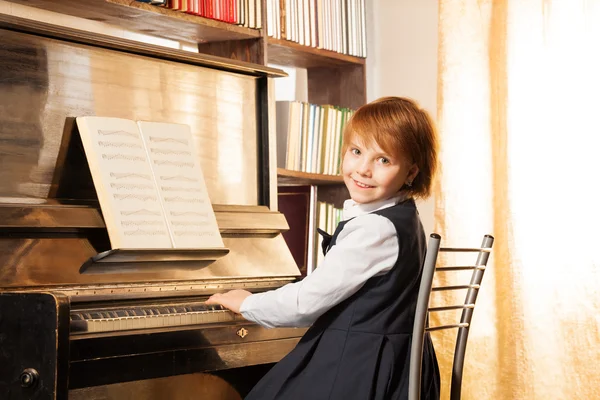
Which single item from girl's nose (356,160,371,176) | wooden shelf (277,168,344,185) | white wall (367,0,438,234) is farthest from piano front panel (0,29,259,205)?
white wall (367,0,438,234)

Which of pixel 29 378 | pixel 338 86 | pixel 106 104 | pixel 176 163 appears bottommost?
pixel 29 378

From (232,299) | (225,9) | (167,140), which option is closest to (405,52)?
(225,9)

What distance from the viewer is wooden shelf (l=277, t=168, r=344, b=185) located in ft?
9.16

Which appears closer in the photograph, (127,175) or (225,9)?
(127,175)

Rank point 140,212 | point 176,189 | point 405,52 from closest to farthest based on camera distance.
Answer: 1. point 140,212
2. point 176,189
3. point 405,52

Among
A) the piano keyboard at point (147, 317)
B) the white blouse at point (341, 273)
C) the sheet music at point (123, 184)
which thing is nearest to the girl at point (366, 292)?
the white blouse at point (341, 273)

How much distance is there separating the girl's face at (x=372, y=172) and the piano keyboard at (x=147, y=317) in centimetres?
46

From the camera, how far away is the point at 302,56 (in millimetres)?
3033

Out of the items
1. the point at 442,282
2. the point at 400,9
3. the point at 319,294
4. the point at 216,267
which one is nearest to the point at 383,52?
the point at 400,9

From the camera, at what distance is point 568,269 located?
2.60m

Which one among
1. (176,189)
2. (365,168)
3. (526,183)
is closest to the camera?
(365,168)

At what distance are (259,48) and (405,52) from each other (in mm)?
721

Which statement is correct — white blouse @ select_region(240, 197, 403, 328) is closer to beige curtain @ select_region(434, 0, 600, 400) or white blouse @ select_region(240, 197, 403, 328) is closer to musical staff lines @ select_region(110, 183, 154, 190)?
musical staff lines @ select_region(110, 183, 154, 190)

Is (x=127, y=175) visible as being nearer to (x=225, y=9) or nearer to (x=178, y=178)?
(x=178, y=178)
